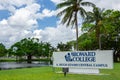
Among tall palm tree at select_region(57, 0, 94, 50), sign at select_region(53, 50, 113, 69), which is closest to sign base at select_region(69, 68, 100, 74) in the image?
sign at select_region(53, 50, 113, 69)

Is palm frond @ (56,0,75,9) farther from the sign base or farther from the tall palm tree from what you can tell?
the sign base

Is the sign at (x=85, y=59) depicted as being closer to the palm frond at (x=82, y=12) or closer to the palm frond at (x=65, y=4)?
the palm frond at (x=65, y=4)

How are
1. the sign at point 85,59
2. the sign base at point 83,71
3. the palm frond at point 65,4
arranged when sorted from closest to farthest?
the sign at point 85,59
the sign base at point 83,71
the palm frond at point 65,4

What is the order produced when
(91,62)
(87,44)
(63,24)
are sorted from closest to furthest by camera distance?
1. (91,62)
2. (63,24)
3. (87,44)

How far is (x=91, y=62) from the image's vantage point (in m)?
24.7

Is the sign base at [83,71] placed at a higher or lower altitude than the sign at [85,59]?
lower

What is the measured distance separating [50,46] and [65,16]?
293ft

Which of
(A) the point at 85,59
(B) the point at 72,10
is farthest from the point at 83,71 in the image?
(B) the point at 72,10

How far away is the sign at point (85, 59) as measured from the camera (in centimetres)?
2385

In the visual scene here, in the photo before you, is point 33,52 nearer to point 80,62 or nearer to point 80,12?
point 80,12

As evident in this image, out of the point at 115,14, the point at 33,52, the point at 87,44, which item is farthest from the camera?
the point at 33,52

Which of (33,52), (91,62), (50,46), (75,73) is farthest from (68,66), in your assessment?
(50,46)

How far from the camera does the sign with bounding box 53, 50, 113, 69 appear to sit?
78.3ft

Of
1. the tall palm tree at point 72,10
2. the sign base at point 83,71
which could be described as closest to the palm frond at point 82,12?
the tall palm tree at point 72,10
